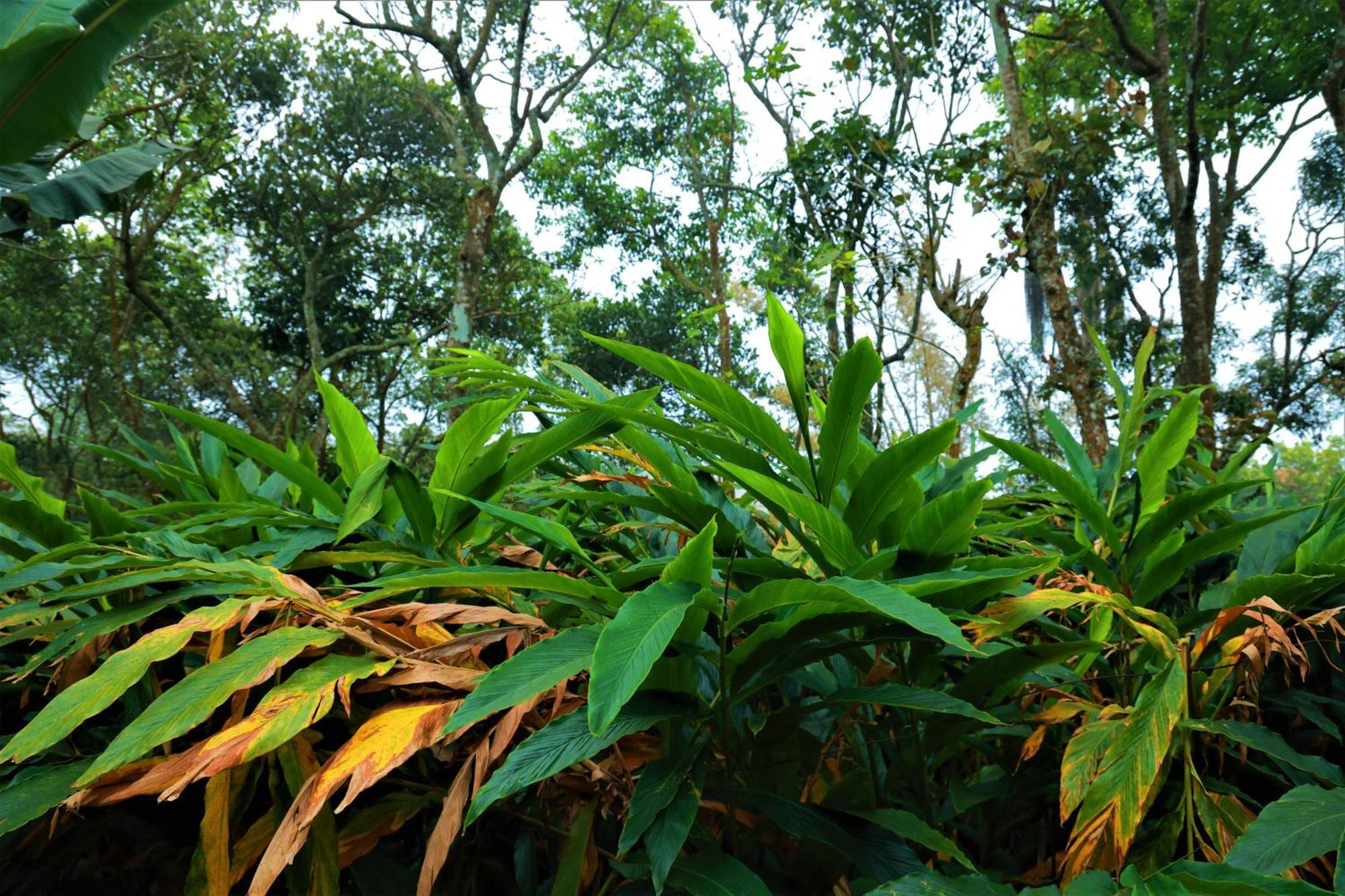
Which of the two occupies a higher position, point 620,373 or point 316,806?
point 620,373

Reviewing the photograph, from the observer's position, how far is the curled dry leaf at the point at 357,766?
0.35 m

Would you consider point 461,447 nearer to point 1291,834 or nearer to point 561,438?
point 561,438

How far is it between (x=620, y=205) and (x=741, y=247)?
2.24m

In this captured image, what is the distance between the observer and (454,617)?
48 centimetres

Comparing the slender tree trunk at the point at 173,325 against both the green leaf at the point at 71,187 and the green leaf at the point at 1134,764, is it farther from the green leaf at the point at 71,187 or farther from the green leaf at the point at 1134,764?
the green leaf at the point at 1134,764

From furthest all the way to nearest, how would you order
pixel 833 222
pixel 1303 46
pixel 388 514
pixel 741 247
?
pixel 741 247
pixel 1303 46
pixel 833 222
pixel 388 514

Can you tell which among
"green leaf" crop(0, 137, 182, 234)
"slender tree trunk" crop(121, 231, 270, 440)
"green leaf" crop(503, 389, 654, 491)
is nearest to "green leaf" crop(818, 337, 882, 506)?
"green leaf" crop(503, 389, 654, 491)

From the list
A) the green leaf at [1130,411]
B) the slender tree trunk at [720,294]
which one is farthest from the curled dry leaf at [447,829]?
the slender tree trunk at [720,294]

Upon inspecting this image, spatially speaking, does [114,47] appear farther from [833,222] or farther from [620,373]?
[620,373]

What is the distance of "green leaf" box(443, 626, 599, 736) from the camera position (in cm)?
33

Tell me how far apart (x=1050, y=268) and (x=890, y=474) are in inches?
168

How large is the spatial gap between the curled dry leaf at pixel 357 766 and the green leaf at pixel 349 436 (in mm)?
303

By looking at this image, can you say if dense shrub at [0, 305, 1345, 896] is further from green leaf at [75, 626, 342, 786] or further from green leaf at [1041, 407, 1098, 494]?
green leaf at [1041, 407, 1098, 494]

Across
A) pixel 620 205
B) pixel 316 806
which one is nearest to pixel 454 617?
pixel 316 806
